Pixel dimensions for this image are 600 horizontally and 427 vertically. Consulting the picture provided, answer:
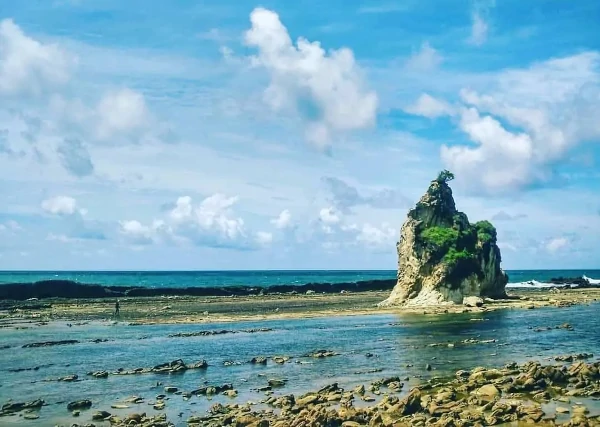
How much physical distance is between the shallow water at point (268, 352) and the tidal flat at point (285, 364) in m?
0.14

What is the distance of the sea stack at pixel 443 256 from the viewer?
99.6 m

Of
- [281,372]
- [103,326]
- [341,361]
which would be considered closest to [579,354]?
[341,361]

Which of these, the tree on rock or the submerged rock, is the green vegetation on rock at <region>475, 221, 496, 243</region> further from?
the submerged rock

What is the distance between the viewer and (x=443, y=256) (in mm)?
101000

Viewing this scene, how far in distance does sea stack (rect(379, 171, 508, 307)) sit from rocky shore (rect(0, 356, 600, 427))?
58556mm

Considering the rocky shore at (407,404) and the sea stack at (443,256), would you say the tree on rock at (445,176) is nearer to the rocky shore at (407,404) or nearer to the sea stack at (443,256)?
the sea stack at (443,256)

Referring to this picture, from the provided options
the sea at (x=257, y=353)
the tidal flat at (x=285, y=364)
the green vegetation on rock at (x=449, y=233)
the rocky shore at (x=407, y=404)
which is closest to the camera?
the rocky shore at (x=407, y=404)

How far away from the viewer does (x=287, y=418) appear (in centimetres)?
3042

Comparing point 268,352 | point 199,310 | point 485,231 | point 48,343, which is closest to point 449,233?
point 485,231

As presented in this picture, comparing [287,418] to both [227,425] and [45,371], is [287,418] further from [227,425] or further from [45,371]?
[45,371]

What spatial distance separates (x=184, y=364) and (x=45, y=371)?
1092 cm

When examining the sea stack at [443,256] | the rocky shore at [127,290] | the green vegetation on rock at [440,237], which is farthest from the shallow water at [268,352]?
the rocky shore at [127,290]

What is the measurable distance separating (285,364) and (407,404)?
18695 millimetres

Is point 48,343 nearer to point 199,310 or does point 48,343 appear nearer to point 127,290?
point 199,310
